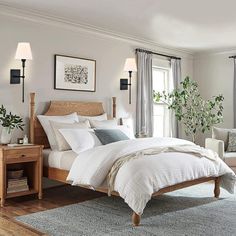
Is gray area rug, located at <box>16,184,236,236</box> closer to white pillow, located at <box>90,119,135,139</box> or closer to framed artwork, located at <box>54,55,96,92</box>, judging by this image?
white pillow, located at <box>90,119,135,139</box>

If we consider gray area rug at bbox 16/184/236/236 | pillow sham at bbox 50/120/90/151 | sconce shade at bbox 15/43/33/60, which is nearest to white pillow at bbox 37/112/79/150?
pillow sham at bbox 50/120/90/151

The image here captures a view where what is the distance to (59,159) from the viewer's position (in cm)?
452

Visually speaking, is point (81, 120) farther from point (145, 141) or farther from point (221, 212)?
point (221, 212)

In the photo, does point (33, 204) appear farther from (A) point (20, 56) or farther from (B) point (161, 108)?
(B) point (161, 108)

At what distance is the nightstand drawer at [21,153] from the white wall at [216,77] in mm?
4510

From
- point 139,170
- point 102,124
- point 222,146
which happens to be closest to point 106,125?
point 102,124

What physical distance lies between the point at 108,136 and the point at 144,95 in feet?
7.14

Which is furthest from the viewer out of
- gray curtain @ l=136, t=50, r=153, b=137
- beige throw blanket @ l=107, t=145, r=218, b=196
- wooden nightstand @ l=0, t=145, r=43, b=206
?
gray curtain @ l=136, t=50, r=153, b=137

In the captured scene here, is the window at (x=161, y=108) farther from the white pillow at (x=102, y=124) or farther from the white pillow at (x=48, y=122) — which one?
the white pillow at (x=48, y=122)

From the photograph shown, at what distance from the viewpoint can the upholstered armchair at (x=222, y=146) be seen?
586 centimetres

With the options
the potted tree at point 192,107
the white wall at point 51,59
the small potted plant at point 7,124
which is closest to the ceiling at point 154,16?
the white wall at point 51,59

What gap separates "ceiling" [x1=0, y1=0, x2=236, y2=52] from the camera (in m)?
4.50

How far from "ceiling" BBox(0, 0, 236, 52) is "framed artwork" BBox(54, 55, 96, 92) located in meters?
0.60

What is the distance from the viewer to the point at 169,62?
24.4 ft
